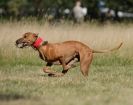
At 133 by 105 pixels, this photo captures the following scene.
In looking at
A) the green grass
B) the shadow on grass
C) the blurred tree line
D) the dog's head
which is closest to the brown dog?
the dog's head

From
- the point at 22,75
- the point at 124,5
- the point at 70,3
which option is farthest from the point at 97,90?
the point at 70,3

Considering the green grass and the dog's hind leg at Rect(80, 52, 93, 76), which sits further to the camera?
the dog's hind leg at Rect(80, 52, 93, 76)

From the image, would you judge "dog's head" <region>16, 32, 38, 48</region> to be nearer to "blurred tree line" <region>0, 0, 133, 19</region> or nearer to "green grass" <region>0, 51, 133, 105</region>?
"green grass" <region>0, 51, 133, 105</region>

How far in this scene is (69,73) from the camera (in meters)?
13.3

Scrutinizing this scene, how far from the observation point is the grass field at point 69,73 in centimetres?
890

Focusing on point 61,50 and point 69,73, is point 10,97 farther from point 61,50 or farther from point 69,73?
point 69,73

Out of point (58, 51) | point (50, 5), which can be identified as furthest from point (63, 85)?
point (50, 5)

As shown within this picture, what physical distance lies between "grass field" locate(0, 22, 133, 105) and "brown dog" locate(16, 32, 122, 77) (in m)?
0.33

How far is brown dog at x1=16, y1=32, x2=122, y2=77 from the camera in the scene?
11.6 metres

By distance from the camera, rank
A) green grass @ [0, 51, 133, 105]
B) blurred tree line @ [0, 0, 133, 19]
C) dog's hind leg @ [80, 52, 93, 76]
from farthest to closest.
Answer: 1. blurred tree line @ [0, 0, 133, 19]
2. dog's hind leg @ [80, 52, 93, 76]
3. green grass @ [0, 51, 133, 105]

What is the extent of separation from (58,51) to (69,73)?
5.40 ft

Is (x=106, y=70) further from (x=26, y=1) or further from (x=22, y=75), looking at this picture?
(x=26, y=1)

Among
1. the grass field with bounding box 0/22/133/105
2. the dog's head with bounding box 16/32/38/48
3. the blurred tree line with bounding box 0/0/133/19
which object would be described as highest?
the dog's head with bounding box 16/32/38/48

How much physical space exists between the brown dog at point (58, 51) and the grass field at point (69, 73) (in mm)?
332
